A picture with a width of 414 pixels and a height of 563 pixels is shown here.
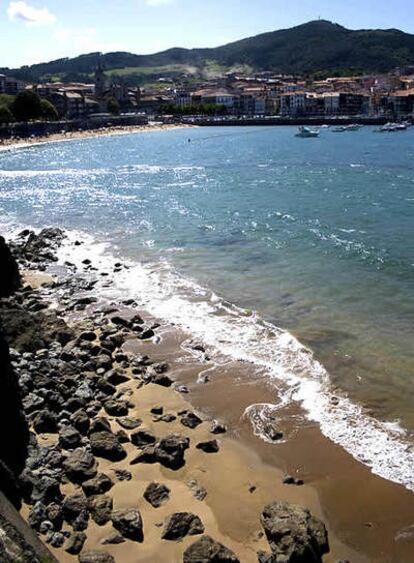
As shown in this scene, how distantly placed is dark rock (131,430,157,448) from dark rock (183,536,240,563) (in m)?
3.23

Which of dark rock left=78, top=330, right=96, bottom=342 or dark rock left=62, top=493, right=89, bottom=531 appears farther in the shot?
dark rock left=78, top=330, right=96, bottom=342

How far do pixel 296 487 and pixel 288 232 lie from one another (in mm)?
22312

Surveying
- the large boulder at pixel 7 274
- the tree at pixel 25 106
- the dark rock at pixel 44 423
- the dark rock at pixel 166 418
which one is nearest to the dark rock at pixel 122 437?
the dark rock at pixel 166 418

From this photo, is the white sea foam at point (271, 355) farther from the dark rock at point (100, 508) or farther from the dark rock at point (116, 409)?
the dark rock at point (100, 508)

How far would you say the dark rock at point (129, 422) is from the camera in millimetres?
12430

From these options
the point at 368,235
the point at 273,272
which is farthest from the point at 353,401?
the point at 368,235

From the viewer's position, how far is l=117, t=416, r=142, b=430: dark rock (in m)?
12.4

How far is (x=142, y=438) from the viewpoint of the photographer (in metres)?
11.8

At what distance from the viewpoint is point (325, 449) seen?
458 inches

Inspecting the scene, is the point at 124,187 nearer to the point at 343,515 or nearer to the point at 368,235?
the point at 368,235

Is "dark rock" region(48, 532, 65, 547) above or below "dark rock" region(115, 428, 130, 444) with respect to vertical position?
above

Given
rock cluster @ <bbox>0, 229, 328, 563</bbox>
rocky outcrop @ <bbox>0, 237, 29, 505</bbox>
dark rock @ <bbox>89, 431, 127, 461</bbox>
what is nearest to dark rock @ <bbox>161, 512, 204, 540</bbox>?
rock cluster @ <bbox>0, 229, 328, 563</bbox>

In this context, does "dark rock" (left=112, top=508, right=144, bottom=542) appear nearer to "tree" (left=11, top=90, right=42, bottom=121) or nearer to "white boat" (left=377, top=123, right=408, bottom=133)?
"tree" (left=11, top=90, right=42, bottom=121)

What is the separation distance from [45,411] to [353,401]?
22.1ft
